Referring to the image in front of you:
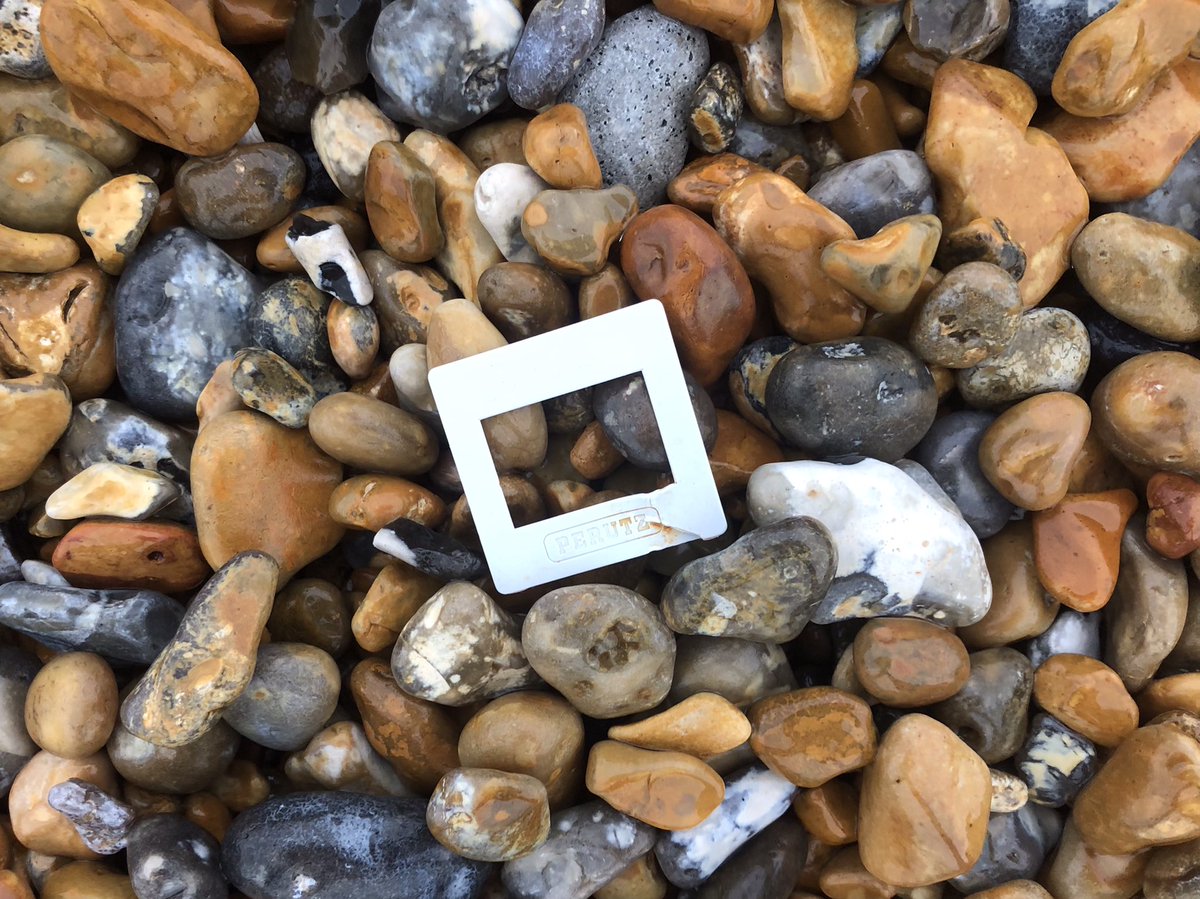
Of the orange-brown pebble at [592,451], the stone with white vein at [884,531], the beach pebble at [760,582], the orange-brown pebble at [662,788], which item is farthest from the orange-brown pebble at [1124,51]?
the orange-brown pebble at [662,788]

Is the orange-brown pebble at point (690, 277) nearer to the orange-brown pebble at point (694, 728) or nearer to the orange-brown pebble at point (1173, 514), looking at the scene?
the orange-brown pebble at point (694, 728)

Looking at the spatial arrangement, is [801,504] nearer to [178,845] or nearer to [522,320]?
[522,320]

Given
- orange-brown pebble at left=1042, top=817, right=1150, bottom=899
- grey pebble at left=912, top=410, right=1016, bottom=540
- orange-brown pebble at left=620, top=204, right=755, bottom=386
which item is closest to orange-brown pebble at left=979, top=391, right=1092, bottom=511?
grey pebble at left=912, top=410, right=1016, bottom=540

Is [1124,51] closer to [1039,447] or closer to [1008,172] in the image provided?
[1008,172]

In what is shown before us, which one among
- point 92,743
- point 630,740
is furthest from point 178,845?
point 630,740

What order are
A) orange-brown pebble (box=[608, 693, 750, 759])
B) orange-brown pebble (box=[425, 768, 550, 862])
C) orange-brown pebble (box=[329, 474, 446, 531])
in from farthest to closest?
orange-brown pebble (box=[329, 474, 446, 531]) → orange-brown pebble (box=[608, 693, 750, 759]) → orange-brown pebble (box=[425, 768, 550, 862])

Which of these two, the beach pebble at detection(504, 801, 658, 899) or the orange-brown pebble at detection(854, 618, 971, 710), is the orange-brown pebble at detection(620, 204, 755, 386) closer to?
the orange-brown pebble at detection(854, 618, 971, 710)

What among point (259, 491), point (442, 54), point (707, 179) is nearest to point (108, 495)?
point (259, 491)
